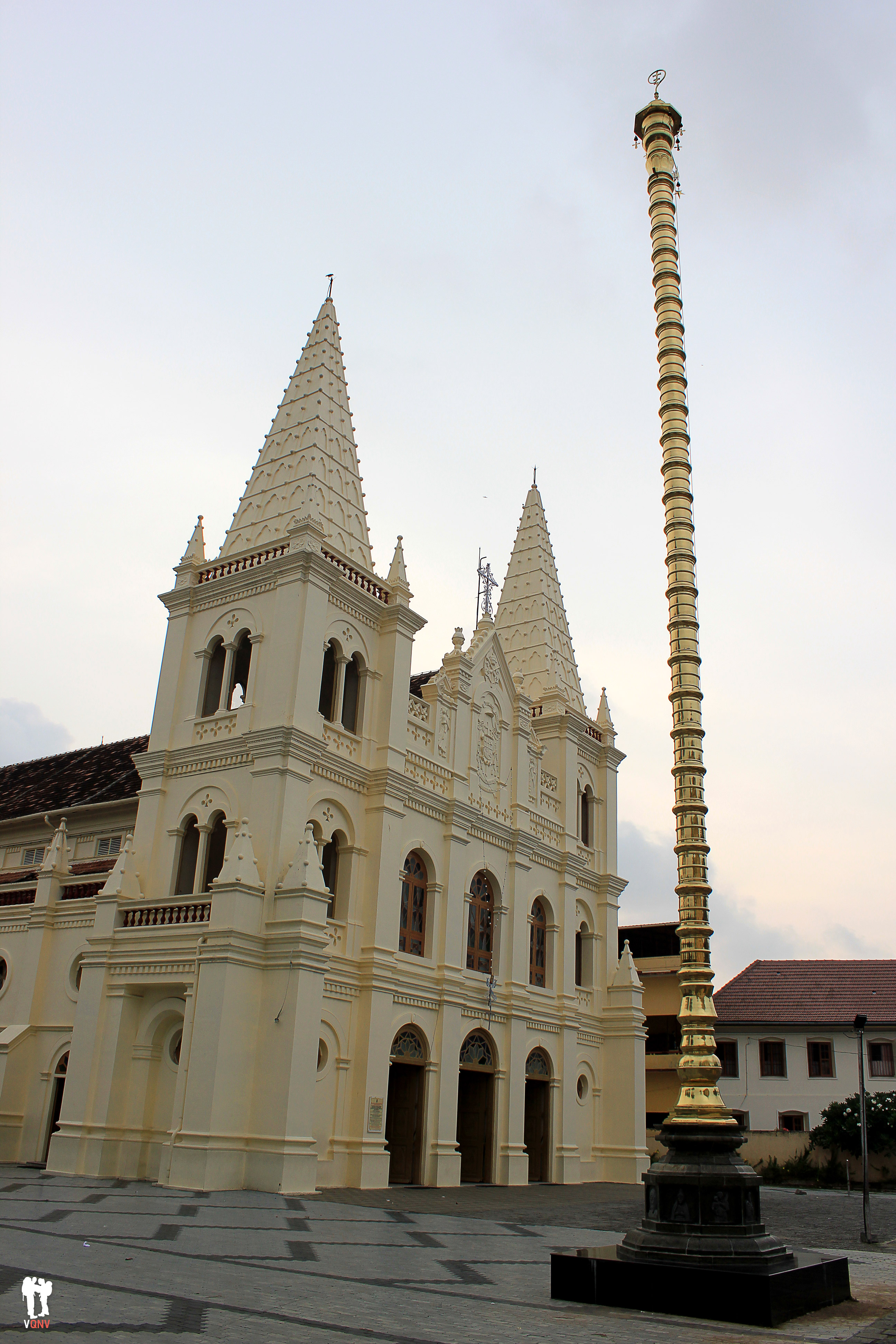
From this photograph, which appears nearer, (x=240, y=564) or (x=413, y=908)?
(x=240, y=564)

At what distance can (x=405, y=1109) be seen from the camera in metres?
25.7

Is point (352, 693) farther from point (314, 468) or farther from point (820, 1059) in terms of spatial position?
point (820, 1059)

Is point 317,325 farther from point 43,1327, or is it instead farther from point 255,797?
point 43,1327

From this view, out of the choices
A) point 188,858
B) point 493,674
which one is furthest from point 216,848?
point 493,674

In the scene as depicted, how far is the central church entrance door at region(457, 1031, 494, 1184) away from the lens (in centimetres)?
2788

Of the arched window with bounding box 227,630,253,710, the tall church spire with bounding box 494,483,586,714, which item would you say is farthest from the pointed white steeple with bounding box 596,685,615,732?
the arched window with bounding box 227,630,253,710

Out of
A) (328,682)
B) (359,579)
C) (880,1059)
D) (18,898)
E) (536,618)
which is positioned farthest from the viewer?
(880,1059)

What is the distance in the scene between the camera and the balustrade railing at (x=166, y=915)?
70.5 ft

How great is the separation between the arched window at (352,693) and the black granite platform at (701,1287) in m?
16.4

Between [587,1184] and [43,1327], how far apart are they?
1065 inches

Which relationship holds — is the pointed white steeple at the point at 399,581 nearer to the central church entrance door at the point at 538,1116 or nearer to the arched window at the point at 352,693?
the arched window at the point at 352,693

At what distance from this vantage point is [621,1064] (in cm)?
3384

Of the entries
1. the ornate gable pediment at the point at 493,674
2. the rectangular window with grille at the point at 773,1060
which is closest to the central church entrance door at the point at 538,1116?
the ornate gable pediment at the point at 493,674

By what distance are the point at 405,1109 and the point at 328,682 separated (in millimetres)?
10499
